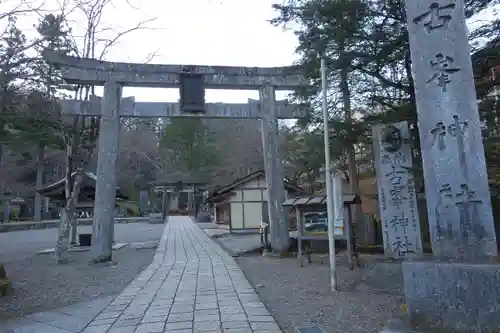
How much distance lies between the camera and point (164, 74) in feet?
38.4

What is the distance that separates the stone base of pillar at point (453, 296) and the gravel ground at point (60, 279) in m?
5.12

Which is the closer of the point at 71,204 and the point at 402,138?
the point at 402,138

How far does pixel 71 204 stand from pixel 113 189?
1.79m

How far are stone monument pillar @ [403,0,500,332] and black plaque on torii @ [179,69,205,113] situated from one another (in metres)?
8.26

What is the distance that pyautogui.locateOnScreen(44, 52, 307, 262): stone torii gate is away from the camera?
35.6 feet

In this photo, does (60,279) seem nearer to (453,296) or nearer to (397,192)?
(397,192)

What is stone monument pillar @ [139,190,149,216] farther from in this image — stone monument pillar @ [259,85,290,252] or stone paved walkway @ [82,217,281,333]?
stone paved walkway @ [82,217,281,333]

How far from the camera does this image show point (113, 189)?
11.0 metres

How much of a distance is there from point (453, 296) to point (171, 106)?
9.90 m

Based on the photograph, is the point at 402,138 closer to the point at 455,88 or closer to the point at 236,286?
the point at 455,88

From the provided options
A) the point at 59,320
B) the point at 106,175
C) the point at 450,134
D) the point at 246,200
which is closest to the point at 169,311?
the point at 59,320

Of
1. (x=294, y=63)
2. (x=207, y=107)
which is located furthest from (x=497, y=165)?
(x=207, y=107)

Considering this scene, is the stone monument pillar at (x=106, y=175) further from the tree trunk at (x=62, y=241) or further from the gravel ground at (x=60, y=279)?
the tree trunk at (x=62, y=241)

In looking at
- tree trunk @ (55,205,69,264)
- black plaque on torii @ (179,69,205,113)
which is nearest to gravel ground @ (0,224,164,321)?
tree trunk @ (55,205,69,264)
